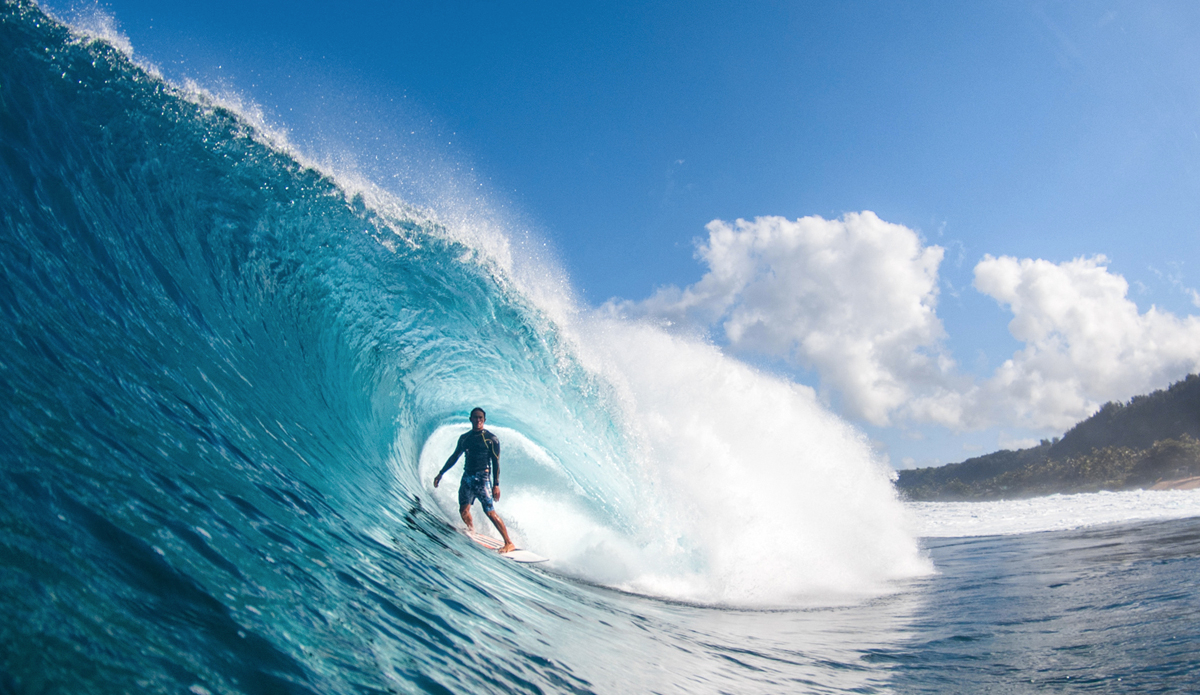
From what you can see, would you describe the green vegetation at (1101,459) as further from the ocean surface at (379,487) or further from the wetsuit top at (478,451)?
the wetsuit top at (478,451)

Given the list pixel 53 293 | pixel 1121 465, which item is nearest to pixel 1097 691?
pixel 53 293

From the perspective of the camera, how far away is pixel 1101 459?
4725 centimetres

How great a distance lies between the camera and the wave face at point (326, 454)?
6.89ft

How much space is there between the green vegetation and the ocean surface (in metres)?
38.9

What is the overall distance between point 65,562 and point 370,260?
6.99 metres

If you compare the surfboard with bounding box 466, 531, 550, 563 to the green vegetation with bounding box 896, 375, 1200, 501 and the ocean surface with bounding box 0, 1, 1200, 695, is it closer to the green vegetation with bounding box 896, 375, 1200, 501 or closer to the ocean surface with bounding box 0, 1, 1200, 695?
the ocean surface with bounding box 0, 1, 1200, 695

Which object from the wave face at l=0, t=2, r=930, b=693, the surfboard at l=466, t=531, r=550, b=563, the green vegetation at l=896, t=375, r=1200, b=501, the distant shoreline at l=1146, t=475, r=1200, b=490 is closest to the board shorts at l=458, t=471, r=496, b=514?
the surfboard at l=466, t=531, r=550, b=563

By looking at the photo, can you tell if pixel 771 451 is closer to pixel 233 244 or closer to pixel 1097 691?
pixel 1097 691

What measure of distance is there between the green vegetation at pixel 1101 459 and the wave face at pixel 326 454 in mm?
40392

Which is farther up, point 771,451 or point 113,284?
point 113,284

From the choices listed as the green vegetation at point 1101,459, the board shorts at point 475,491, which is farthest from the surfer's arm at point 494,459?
the green vegetation at point 1101,459

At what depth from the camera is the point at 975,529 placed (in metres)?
17.5

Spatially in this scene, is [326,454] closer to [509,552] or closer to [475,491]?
[475,491]

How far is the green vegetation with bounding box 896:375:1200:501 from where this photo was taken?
129ft
